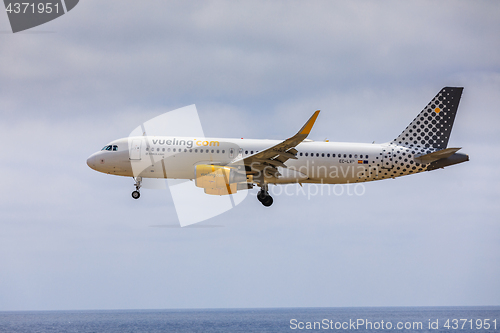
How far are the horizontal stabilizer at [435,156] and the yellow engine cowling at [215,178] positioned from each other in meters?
12.2

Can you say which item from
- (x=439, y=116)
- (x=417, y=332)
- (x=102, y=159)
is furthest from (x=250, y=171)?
(x=417, y=332)

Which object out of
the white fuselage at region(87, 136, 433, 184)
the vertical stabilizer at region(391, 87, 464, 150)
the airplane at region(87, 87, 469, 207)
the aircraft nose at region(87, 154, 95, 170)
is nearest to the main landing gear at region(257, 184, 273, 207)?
the airplane at region(87, 87, 469, 207)

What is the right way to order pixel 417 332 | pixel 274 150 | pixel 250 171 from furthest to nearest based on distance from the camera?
pixel 417 332 → pixel 250 171 → pixel 274 150

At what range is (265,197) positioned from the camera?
33.4 metres

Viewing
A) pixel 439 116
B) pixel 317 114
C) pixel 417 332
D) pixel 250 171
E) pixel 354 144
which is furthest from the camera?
pixel 417 332

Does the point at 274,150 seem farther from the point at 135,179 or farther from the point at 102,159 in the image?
the point at 102,159

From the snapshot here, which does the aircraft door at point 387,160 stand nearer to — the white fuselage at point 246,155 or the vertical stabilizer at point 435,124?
the white fuselage at point 246,155

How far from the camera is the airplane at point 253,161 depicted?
103 ft

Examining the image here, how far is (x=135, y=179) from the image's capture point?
33344mm

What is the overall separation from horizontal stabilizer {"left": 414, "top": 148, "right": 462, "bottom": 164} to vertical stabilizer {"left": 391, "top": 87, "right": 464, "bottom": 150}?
4.66 ft

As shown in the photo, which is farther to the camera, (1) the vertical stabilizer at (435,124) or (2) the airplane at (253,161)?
(1) the vertical stabilizer at (435,124)

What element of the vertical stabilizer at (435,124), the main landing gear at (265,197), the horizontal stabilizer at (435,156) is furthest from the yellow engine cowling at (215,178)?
the horizontal stabilizer at (435,156)

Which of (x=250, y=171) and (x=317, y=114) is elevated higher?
(x=317, y=114)

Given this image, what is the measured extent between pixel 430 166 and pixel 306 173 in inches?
326
